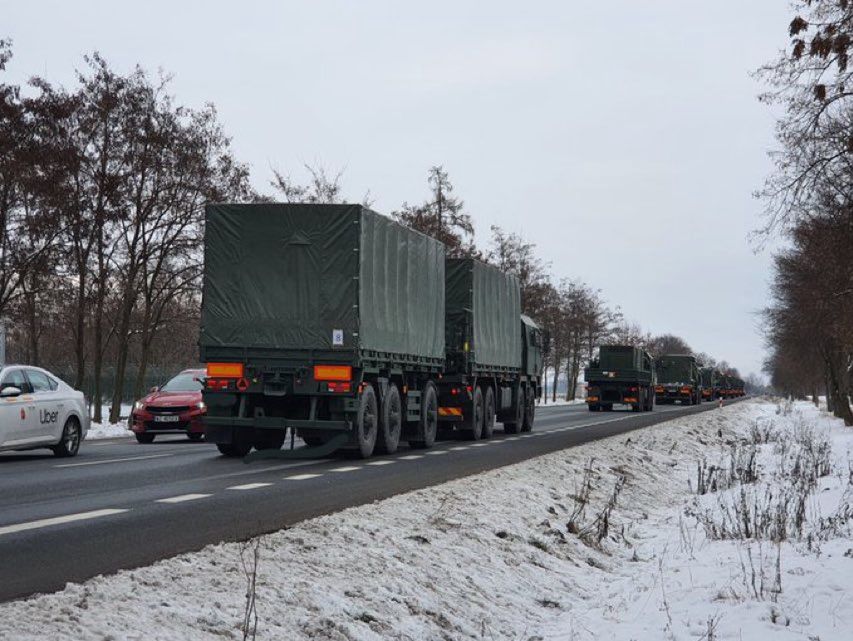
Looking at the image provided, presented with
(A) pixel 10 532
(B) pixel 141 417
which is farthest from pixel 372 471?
(B) pixel 141 417

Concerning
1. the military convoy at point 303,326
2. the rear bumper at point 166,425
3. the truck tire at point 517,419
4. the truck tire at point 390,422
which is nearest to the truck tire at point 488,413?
the truck tire at point 517,419

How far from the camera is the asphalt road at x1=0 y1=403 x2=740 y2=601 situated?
805 centimetres

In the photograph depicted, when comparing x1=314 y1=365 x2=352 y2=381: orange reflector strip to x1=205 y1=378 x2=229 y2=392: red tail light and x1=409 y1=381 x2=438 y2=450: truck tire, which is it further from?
x1=409 y1=381 x2=438 y2=450: truck tire

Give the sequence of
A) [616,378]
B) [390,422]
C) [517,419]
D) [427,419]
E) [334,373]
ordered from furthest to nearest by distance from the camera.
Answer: [616,378]
[517,419]
[427,419]
[390,422]
[334,373]

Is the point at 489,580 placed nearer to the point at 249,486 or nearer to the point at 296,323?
the point at 249,486

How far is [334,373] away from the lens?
56.0 ft

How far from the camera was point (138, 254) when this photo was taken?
34.8 metres

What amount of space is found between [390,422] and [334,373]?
7.71ft

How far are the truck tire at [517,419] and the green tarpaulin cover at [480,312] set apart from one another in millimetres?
1559

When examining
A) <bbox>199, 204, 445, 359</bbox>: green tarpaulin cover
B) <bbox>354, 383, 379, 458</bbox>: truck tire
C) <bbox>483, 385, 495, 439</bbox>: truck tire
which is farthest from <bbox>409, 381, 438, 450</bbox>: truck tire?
<bbox>483, 385, 495, 439</bbox>: truck tire

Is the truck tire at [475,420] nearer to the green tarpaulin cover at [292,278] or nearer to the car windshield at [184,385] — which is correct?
the green tarpaulin cover at [292,278]

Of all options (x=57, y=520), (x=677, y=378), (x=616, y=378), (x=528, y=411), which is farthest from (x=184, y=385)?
(x=677, y=378)

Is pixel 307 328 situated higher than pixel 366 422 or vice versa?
pixel 307 328

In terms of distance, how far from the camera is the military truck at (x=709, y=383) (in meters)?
92.2
